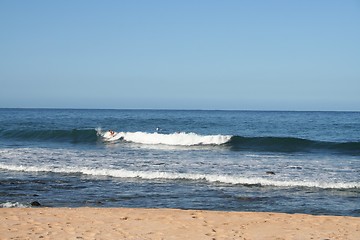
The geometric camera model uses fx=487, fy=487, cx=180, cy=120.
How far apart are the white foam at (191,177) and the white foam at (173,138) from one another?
14.2 m

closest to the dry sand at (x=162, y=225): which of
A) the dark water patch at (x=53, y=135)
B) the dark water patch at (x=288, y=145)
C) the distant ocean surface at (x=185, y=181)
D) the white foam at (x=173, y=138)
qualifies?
the distant ocean surface at (x=185, y=181)

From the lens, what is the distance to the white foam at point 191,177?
1352cm

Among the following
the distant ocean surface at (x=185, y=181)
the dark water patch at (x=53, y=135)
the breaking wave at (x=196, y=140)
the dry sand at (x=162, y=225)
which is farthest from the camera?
the dark water patch at (x=53, y=135)

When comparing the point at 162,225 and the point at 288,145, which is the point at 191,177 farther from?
the point at 288,145

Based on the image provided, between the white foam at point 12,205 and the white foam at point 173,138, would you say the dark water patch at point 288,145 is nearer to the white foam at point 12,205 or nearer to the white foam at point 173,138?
the white foam at point 173,138

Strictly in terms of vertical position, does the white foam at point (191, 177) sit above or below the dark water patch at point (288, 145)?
below

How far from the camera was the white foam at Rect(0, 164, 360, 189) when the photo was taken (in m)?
13.5

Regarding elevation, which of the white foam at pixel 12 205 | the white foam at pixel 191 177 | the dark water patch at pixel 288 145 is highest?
the dark water patch at pixel 288 145

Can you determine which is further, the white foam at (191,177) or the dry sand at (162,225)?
the white foam at (191,177)

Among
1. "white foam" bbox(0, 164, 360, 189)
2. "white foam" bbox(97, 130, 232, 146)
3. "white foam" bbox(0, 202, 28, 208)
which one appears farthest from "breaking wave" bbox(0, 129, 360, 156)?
"white foam" bbox(0, 202, 28, 208)

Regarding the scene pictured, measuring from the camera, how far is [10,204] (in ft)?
34.7

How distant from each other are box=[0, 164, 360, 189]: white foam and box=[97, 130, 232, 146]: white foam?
1420cm

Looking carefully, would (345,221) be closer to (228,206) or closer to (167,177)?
(228,206)

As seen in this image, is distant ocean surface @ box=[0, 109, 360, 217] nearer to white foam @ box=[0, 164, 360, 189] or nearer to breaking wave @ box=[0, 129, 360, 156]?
white foam @ box=[0, 164, 360, 189]
